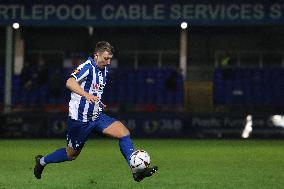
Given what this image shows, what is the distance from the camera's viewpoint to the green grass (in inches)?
396

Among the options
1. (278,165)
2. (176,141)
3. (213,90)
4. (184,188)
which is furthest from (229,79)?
(184,188)

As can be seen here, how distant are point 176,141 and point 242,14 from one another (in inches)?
194

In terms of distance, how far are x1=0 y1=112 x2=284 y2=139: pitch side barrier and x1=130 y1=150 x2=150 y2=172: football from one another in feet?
42.4

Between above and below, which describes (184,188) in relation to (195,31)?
below

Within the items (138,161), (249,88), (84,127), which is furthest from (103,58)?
(249,88)

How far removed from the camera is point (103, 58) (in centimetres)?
917

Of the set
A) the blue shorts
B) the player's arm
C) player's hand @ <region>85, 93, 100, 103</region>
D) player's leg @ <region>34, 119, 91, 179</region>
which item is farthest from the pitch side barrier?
player's hand @ <region>85, 93, 100, 103</region>

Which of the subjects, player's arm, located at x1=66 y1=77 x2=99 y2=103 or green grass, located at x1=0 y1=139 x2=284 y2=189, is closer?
player's arm, located at x1=66 y1=77 x2=99 y2=103

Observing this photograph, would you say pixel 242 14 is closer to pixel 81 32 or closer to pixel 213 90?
pixel 213 90

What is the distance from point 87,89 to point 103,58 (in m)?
0.41

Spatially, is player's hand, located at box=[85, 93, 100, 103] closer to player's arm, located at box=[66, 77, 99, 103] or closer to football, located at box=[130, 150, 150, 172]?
player's arm, located at box=[66, 77, 99, 103]

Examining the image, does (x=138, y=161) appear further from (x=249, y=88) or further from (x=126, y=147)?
(x=249, y=88)

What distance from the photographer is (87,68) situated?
9180 millimetres

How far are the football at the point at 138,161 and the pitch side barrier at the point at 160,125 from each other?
42.4ft
